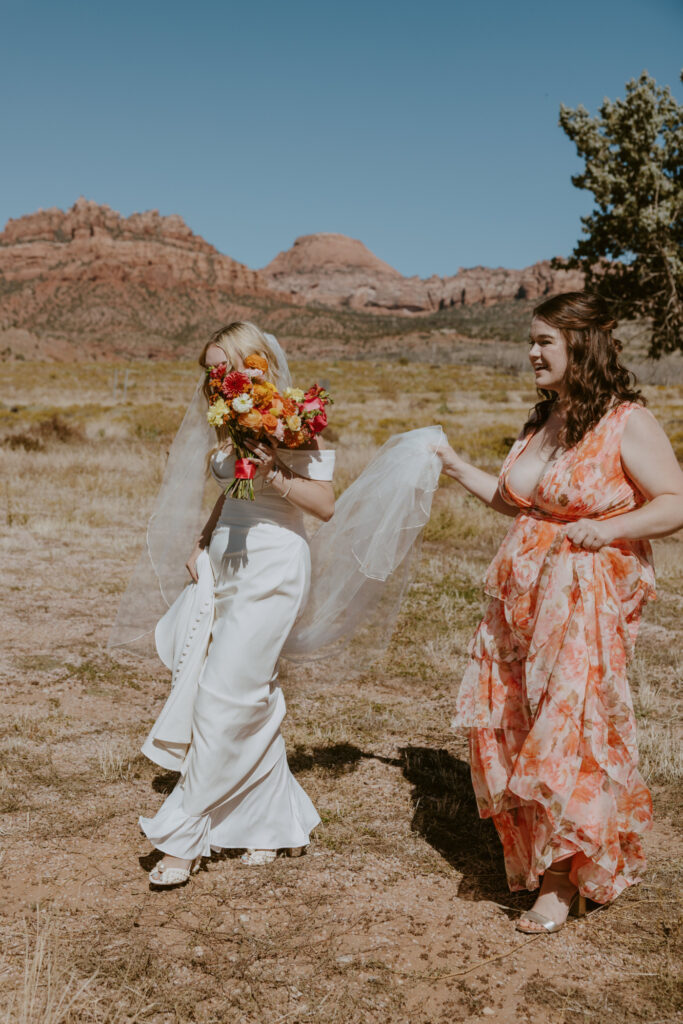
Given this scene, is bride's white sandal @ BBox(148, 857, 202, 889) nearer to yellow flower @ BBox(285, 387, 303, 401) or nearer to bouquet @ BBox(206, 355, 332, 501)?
bouquet @ BBox(206, 355, 332, 501)

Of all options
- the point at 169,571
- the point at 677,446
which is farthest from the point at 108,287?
the point at 169,571

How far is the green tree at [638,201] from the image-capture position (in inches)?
578

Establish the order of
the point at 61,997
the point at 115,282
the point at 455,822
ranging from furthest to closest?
the point at 115,282
the point at 455,822
the point at 61,997

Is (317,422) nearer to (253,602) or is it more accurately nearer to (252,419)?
(252,419)

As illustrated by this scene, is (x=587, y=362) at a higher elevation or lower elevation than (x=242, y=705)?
higher

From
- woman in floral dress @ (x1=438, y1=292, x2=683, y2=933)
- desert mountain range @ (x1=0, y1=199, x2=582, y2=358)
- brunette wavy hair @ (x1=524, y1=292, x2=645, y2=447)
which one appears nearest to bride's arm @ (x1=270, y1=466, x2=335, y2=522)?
woman in floral dress @ (x1=438, y1=292, x2=683, y2=933)

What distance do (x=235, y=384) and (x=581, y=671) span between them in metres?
1.57

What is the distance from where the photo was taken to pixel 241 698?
3162mm

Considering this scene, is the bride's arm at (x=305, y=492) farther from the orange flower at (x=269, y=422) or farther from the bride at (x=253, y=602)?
the orange flower at (x=269, y=422)

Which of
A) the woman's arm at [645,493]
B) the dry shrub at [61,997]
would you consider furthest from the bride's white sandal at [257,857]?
the woman's arm at [645,493]

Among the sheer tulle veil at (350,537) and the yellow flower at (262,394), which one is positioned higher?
the yellow flower at (262,394)

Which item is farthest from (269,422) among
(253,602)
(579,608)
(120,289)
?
(120,289)

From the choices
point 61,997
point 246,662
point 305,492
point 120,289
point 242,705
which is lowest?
point 61,997

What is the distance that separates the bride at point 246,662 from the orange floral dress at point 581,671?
0.85 m
